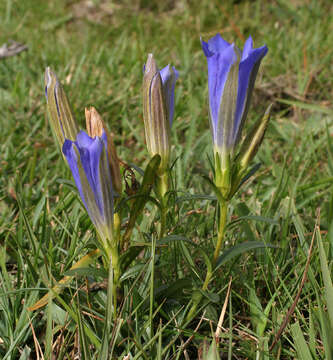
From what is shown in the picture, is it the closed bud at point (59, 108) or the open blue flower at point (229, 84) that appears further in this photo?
the closed bud at point (59, 108)

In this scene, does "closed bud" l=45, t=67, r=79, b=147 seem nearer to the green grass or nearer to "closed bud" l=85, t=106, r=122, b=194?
"closed bud" l=85, t=106, r=122, b=194

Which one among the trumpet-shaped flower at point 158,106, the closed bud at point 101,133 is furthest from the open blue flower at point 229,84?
the closed bud at point 101,133

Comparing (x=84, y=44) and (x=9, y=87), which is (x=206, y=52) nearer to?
(x=9, y=87)

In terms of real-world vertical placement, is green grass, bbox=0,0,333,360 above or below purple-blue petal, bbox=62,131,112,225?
below

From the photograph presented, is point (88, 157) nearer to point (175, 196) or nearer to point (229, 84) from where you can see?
point (229, 84)

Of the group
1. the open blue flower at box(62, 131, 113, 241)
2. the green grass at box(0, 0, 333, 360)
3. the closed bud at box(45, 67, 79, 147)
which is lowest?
the green grass at box(0, 0, 333, 360)

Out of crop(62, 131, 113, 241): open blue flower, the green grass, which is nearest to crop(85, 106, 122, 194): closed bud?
crop(62, 131, 113, 241): open blue flower

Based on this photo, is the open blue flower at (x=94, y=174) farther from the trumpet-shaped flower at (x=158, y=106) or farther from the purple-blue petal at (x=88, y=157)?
the trumpet-shaped flower at (x=158, y=106)

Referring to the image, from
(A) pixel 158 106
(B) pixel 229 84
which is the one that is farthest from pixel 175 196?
(B) pixel 229 84
